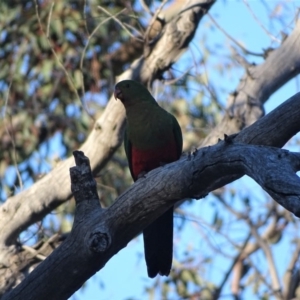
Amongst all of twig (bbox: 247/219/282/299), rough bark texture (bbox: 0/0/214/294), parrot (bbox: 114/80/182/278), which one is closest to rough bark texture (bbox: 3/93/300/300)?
parrot (bbox: 114/80/182/278)

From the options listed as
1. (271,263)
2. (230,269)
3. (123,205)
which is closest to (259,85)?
(123,205)

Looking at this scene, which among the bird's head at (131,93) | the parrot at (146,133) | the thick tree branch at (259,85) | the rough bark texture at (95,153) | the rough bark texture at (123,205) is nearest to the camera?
the rough bark texture at (123,205)

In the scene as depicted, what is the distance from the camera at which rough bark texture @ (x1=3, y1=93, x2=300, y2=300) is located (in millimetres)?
3461

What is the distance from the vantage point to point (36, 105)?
336 inches

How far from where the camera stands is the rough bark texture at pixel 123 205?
3.46m

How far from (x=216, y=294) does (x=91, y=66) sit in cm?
273

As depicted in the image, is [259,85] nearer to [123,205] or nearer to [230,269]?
[123,205]

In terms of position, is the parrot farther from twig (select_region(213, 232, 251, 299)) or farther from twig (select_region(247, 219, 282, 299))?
twig (select_region(213, 232, 251, 299))

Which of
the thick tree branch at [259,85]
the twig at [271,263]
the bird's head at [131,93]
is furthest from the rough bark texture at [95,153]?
the twig at [271,263]

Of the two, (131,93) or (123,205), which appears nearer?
(123,205)

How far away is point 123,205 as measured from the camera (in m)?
3.80

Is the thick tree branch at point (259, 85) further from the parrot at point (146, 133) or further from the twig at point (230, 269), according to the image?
the twig at point (230, 269)

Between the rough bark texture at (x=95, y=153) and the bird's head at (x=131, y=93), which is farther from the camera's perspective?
the rough bark texture at (x=95, y=153)

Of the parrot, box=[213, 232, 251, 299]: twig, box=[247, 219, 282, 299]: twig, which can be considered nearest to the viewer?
the parrot
